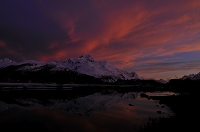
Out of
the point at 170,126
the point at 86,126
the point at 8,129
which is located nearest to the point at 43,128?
the point at 8,129

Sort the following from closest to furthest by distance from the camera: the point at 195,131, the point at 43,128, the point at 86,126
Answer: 1. the point at 195,131
2. the point at 43,128
3. the point at 86,126

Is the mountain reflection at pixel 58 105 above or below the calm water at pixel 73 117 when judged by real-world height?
above

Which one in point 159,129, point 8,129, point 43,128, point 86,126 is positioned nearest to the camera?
point 159,129

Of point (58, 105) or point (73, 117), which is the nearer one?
point (73, 117)

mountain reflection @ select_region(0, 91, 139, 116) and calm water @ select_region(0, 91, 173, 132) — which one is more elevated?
mountain reflection @ select_region(0, 91, 139, 116)

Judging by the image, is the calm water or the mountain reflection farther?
the mountain reflection

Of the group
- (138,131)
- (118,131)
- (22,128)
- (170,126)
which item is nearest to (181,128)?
(170,126)

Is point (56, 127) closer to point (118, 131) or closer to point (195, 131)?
point (118, 131)

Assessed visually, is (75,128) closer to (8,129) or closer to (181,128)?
(8,129)

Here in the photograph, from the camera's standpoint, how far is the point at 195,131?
57.7 ft

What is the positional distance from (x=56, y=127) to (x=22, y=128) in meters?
4.07

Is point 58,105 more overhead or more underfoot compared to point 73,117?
more overhead

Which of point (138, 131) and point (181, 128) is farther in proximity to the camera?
point (138, 131)

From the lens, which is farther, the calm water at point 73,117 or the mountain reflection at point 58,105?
the mountain reflection at point 58,105
